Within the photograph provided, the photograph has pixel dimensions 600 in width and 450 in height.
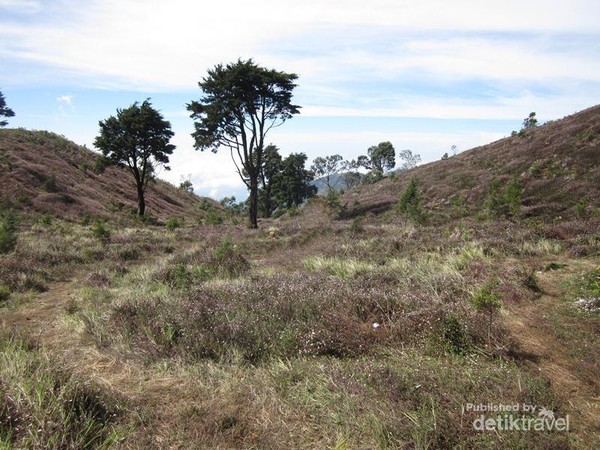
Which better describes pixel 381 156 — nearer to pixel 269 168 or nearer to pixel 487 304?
pixel 269 168

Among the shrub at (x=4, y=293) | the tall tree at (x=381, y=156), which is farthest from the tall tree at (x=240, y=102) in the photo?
the tall tree at (x=381, y=156)

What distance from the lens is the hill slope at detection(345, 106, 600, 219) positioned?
A: 19141mm

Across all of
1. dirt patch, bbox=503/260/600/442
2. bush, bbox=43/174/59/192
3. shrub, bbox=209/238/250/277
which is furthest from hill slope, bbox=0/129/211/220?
dirt patch, bbox=503/260/600/442

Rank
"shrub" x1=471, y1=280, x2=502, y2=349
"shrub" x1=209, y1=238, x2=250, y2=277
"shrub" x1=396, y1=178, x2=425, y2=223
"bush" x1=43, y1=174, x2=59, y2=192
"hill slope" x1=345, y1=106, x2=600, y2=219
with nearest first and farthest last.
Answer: "shrub" x1=471, y1=280, x2=502, y2=349
"shrub" x1=209, y1=238, x2=250, y2=277
"shrub" x1=396, y1=178, x2=425, y2=223
"hill slope" x1=345, y1=106, x2=600, y2=219
"bush" x1=43, y1=174, x2=59, y2=192

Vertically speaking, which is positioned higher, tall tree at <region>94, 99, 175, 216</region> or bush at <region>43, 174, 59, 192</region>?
tall tree at <region>94, 99, 175, 216</region>

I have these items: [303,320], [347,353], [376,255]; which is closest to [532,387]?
[347,353]

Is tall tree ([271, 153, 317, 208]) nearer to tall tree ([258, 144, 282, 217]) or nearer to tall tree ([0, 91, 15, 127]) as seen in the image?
tall tree ([258, 144, 282, 217])

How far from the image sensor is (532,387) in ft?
12.2

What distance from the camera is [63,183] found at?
32719mm

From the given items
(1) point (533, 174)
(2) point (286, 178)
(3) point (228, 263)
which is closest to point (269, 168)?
(2) point (286, 178)

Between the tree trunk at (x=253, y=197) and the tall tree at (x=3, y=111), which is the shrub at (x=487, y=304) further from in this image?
the tall tree at (x=3, y=111)

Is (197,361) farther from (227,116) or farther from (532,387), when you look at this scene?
(227,116)

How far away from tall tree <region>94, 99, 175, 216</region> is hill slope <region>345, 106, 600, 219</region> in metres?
18.4

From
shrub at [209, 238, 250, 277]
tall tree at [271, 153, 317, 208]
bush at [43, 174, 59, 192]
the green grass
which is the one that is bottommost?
the green grass
